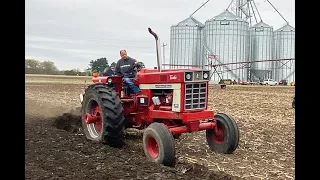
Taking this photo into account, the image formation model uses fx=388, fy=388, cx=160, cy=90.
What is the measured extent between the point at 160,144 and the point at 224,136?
1.40 metres

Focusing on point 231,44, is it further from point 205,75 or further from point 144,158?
point 144,158

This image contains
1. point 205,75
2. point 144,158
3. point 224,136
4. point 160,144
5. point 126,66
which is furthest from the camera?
point 126,66

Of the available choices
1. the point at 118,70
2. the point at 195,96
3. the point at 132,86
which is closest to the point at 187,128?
the point at 195,96

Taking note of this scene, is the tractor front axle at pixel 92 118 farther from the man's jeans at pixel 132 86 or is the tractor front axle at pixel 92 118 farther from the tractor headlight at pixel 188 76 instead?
the tractor headlight at pixel 188 76

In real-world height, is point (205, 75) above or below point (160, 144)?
above

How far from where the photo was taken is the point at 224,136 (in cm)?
615

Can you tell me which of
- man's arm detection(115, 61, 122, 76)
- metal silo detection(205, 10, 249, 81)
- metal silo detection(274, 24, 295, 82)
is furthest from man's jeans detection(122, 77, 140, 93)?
metal silo detection(205, 10, 249, 81)

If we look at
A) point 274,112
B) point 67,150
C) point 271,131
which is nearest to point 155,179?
point 67,150

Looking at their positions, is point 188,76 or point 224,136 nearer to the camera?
point 188,76

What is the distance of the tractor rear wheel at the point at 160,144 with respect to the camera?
16.8 ft

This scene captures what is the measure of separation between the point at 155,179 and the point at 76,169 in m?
0.96

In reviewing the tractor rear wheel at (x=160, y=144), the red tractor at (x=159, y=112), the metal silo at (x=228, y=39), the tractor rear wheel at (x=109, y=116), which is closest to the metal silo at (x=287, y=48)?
the red tractor at (x=159, y=112)
